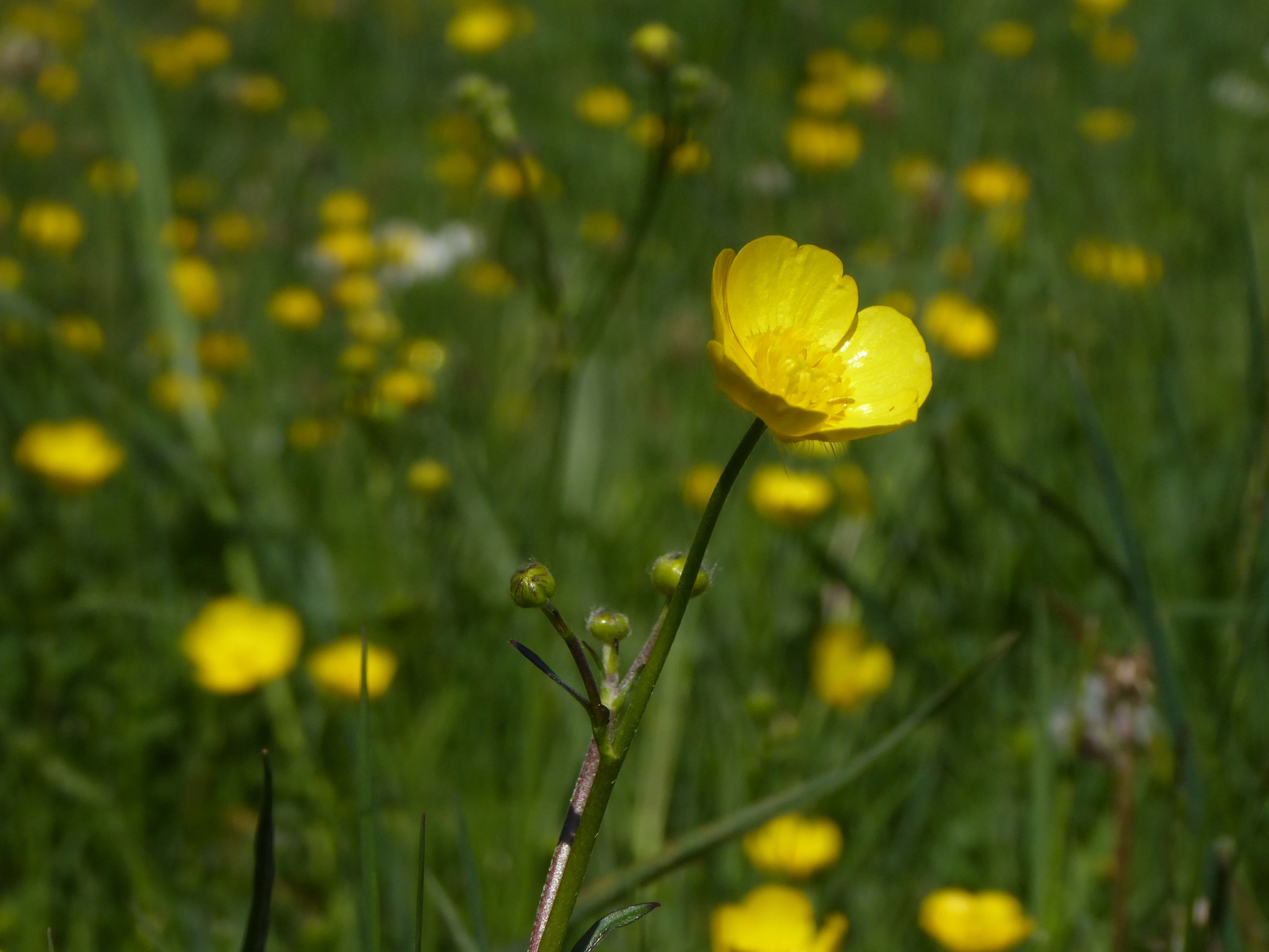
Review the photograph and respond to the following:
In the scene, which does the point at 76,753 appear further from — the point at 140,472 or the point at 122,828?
the point at 140,472

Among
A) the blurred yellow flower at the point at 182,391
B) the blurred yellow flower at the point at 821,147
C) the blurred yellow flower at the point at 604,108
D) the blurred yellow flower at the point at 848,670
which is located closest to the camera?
the blurred yellow flower at the point at 848,670

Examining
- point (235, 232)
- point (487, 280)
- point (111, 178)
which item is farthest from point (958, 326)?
point (111, 178)

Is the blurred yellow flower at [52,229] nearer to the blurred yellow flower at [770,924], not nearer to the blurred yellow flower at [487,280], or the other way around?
the blurred yellow flower at [487,280]

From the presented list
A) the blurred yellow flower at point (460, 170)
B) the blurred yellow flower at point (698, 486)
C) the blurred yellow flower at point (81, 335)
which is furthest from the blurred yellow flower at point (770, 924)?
the blurred yellow flower at point (460, 170)

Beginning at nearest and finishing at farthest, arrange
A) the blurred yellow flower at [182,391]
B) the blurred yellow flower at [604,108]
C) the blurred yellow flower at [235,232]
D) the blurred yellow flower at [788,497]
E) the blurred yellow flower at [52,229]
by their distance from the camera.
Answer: the blurred yellow flower at [788,497], the blurred yellow flower at [182,391], the blurred yellow flower at [52,229], the blurred yellow flower at [235,232], the blurred yellow flower at [604,108]

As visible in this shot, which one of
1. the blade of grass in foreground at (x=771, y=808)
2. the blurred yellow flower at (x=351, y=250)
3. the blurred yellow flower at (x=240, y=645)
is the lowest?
the blurred yellow flower at (x=240, y=645)

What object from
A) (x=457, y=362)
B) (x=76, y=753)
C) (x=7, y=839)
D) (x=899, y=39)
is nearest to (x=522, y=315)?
(x=457, y=362)
